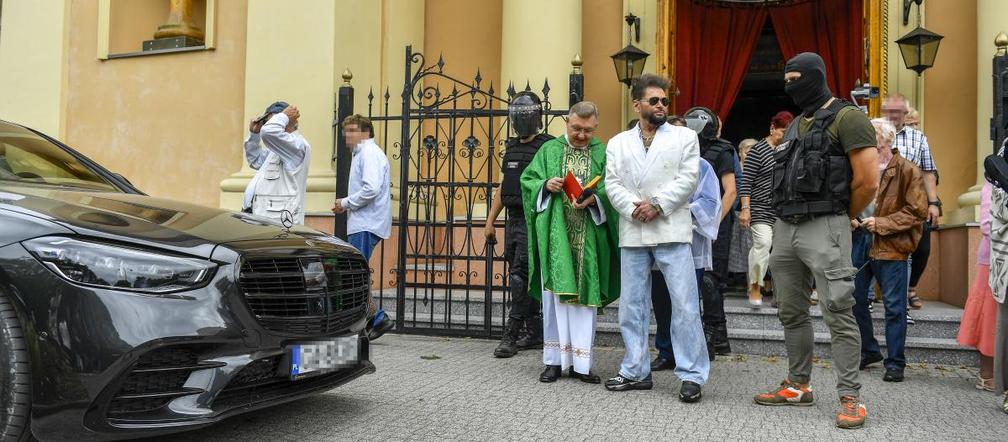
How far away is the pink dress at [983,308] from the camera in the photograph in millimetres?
5309

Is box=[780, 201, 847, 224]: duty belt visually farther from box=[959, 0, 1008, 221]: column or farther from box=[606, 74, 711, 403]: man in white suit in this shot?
box=[959, 0, 1008, 221]: column

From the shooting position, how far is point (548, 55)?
985 centimetres

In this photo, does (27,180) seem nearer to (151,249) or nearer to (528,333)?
(151,249)

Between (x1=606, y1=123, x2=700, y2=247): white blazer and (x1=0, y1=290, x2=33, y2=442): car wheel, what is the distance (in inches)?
123

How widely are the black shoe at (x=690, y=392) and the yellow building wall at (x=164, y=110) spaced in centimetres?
724

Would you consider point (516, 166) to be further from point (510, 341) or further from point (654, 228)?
point (654, 228)

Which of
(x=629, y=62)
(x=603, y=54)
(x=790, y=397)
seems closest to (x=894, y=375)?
(x=790, y=397)

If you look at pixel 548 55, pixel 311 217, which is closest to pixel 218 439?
pixel 311 217

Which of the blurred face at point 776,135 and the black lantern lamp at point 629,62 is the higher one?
the black lantern lamp at point 629,62

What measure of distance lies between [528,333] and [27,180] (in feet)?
12.6

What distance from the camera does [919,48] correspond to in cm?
876

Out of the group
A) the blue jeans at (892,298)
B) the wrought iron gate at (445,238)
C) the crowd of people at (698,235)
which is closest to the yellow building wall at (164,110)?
the wrought iron gate at (445,238)

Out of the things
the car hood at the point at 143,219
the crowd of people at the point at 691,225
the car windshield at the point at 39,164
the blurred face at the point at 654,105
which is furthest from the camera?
the blurred face at the point at 654,105

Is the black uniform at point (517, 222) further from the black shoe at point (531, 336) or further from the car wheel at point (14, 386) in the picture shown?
the car wheel at point (14, 386)
